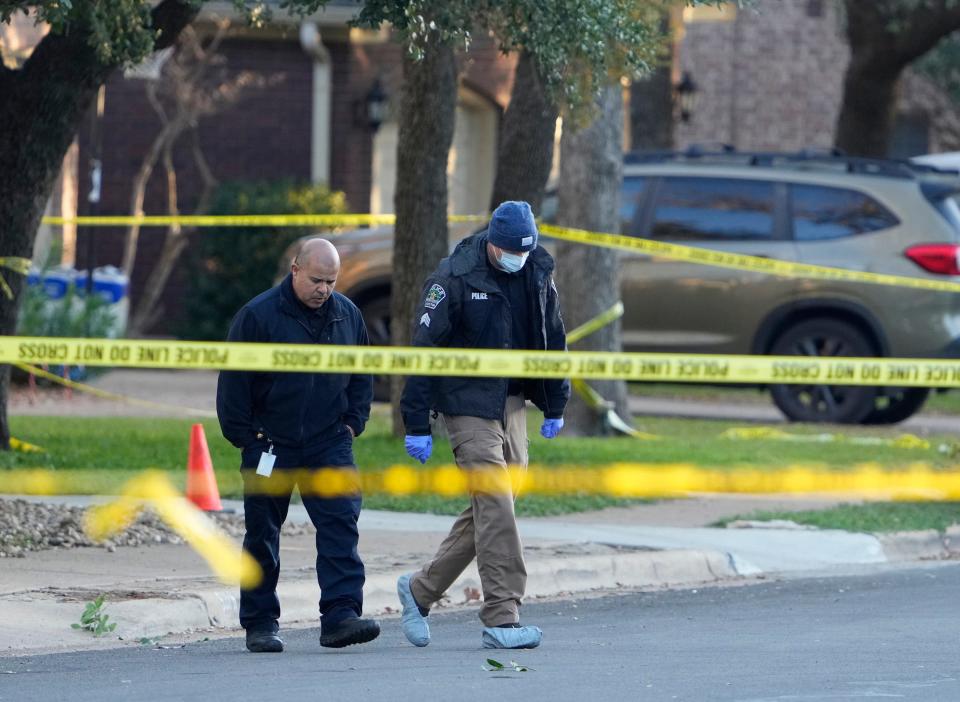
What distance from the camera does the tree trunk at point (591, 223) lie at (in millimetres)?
14391

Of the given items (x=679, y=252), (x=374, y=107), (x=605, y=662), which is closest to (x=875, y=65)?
(x=374, y=107)

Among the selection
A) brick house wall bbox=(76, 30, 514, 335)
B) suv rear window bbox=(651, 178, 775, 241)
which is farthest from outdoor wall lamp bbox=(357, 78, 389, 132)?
suv rear window bbox=(651, 178, 775, 241)

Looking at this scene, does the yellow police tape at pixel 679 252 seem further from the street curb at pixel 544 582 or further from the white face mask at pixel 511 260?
the white face mask at pixel 511 260

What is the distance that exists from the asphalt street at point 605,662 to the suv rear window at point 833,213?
23.9ft

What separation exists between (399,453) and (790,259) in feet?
14.9

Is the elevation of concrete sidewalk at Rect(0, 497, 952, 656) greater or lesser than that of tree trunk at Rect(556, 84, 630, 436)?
lesser

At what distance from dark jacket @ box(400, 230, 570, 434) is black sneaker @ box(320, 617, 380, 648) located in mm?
747

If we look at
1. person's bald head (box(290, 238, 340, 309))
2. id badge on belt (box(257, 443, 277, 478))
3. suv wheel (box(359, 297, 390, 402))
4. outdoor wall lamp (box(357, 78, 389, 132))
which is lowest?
suv wheel (box(359, 297, 390, 402))

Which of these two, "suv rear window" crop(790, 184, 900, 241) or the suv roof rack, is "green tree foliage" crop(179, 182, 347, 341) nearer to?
the suv roof rack

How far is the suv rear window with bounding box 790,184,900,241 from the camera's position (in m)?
15.9

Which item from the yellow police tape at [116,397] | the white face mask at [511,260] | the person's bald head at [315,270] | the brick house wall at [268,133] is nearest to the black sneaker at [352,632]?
the person's bald head at [315,270]

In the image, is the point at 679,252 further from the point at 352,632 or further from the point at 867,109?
the point at 867,109

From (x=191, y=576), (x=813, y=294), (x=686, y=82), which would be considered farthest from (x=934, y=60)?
(x=191, y=576)

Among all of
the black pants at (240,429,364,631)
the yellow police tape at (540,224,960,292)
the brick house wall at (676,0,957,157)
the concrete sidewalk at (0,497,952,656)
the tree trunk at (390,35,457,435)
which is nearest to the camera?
the black pants at (240,429,364,631)
